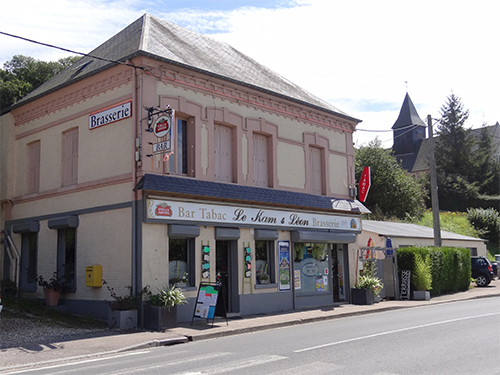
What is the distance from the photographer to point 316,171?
19188 mm

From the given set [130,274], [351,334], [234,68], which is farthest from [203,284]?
[234,68]

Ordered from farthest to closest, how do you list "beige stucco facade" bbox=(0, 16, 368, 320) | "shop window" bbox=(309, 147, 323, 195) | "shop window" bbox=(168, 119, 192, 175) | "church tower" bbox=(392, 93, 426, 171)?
"church tower" bbox=(392, 93, 426, 171) < "shop window" bbox=(309, 147, 323, 195) < "shop window" bbox=(168, 119, 192, 175) < "beige stucco facade" bbox=(0, 16, 368, 320)

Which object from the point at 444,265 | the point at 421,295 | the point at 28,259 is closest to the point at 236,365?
the point at 28,259

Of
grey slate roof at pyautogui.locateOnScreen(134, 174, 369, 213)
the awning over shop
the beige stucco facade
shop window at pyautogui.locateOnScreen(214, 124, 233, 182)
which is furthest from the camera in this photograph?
the awning over shop

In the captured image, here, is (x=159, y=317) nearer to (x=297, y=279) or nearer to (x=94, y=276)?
(x=94, y=276)

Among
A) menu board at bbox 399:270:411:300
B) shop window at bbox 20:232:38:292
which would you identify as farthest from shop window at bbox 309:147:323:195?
shop window at bbox 20:232:38:292

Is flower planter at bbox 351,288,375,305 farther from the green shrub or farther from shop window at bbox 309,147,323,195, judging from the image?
shop window at bbox 309,147,323,195

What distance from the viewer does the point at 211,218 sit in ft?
47.9

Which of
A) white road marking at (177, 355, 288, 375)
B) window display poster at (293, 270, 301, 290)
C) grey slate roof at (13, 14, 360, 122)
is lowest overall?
white road marking at (177, 355, 288, 375)

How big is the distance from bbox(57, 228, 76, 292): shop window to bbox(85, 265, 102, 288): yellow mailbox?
1.39 m

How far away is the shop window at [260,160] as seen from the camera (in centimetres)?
1684

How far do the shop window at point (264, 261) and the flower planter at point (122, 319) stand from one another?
4812 millimetres

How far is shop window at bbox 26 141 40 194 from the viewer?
1738 centimetres

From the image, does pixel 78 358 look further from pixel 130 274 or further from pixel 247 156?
pixel 247 156
